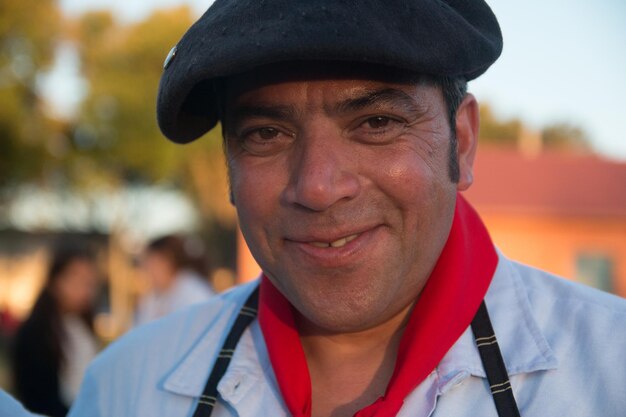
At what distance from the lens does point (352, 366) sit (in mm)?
2143

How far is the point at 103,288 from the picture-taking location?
3619 centimetres

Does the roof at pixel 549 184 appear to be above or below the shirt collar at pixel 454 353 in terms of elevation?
below

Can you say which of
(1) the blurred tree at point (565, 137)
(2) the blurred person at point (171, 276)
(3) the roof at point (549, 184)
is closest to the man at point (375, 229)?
(2) the blurred person at point (171, 276)

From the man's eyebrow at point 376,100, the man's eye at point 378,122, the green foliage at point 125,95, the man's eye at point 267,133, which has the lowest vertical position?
the man's eye at point 378,122

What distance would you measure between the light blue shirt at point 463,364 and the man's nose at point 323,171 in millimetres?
537

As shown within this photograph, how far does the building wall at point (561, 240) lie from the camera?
68.4 ft

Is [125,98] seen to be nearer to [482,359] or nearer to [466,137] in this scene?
[466,137]

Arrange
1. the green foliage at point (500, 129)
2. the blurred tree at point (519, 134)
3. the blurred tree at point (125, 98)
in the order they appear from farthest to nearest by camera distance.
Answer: the green foliage at point (500, 129), the blurred tree at point (519, 134), the blurred tree at point (125, 98)

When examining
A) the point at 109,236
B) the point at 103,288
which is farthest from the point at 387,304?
the point at 103,288

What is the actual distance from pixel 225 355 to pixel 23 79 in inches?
767

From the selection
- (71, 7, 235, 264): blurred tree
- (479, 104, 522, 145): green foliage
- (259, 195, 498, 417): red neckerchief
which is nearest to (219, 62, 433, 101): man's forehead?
(259, 195, 498, 417): red neckerchief

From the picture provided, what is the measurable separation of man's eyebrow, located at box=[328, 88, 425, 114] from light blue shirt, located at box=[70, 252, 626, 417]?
60 cm

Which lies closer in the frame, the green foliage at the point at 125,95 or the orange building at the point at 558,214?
the orange building at the point at 558,214

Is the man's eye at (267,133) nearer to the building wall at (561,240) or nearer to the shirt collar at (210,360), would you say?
the shirt collar at (210,360)
